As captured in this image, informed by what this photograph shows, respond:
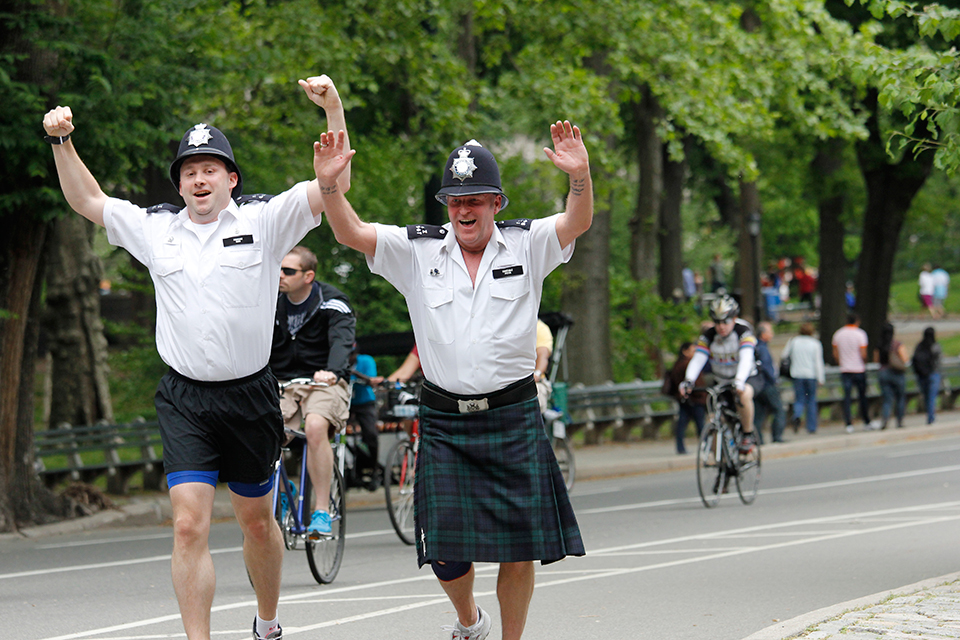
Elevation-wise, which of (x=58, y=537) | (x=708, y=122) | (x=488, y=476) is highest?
(x=708, y=122)

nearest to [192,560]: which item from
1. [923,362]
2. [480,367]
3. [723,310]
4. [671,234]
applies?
[480,367]

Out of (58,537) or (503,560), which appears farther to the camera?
(58,537)

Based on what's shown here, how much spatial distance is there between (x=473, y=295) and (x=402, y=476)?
567 cm

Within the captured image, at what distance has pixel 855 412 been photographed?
24969 millimetres

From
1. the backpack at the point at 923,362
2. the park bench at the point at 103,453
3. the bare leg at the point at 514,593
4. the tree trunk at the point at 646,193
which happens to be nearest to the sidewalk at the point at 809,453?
the park bench at the point at 103,453

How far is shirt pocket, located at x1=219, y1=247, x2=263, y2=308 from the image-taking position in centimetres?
506

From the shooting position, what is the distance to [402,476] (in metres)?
10.2

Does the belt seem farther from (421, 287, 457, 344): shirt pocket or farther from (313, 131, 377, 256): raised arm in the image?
(313, 131, 377, 256): raised arm

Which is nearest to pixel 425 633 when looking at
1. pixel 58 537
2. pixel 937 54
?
pixel 937 54

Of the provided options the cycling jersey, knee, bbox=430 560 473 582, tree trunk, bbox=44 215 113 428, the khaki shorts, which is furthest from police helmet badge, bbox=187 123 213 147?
tree trunk, bbox=44 215 113 428

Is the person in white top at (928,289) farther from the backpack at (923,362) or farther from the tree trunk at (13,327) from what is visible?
the tree trunk at (13,327)

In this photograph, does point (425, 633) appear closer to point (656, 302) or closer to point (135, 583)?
point (135, 583)

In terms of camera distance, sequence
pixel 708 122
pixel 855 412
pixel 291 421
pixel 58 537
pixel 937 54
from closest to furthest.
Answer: pixel 937 54
pixel 291 421
pixel 58 537
pixel 708 122
pixel 855 412

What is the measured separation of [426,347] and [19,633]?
3058 mm
